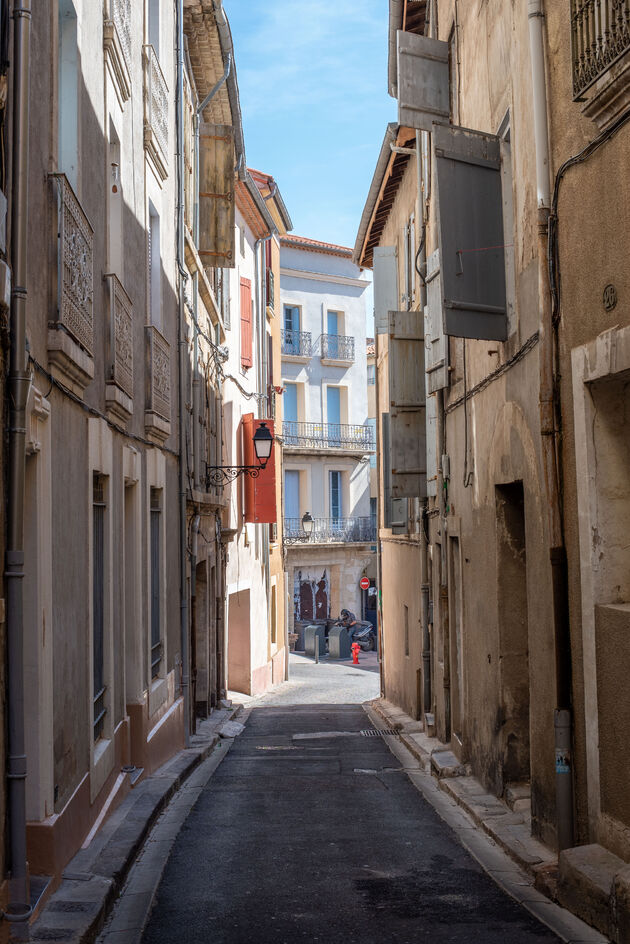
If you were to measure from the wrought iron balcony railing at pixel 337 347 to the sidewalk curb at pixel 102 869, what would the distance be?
32.0 meters

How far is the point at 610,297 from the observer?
5.86 m

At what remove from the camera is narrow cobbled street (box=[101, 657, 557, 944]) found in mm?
5656

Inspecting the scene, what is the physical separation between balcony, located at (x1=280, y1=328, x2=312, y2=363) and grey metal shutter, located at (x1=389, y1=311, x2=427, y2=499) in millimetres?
25949

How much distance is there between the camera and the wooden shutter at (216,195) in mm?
16203

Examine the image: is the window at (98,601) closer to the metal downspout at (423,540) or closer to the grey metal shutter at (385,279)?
the metal downspout at (423,540)

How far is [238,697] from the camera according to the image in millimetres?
22578

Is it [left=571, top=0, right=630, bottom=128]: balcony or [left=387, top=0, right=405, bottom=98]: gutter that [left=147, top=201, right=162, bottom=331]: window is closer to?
[left=387, top=0, right=405, bottom=98]: gutter

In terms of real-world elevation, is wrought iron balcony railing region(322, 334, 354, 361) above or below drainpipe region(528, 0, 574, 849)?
above

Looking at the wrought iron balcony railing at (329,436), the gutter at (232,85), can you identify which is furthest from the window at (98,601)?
the wrought iron balcony railing at (329,436)

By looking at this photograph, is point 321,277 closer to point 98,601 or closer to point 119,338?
point 119,338

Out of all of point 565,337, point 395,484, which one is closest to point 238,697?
point 395,484

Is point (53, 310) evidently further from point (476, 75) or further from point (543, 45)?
point (476, 75)

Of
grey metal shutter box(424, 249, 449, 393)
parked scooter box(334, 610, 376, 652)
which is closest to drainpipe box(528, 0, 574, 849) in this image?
grey metal shutter box(424, 249, 449, 393)

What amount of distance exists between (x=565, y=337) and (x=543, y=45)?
6.56 feet
